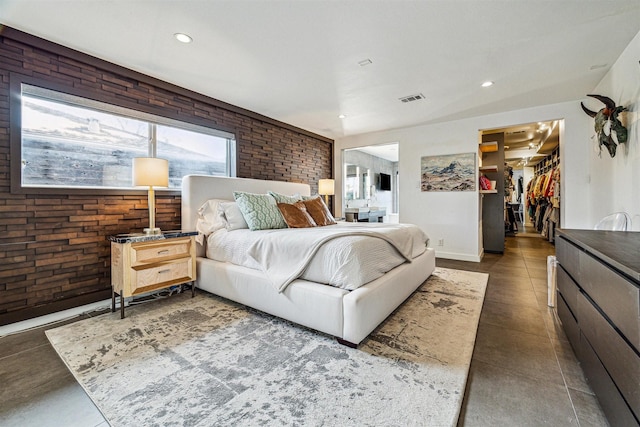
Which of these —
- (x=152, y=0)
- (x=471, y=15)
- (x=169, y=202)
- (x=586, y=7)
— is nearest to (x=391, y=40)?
(x=471, y=15)

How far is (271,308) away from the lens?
2258mm

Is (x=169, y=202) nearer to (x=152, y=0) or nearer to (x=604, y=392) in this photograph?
(x=152, y=0)

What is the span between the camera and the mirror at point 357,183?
24.0 feet

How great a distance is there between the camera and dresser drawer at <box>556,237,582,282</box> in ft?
5.31

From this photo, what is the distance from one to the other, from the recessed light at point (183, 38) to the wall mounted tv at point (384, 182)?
710 cm

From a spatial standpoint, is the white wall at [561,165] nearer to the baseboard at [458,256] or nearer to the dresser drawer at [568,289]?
the baseboard at [458,256]

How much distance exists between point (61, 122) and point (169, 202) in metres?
1.21

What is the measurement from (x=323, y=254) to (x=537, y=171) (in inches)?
451

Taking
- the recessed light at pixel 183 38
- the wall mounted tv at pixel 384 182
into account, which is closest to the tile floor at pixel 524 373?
the recessed light at pixel 183 38

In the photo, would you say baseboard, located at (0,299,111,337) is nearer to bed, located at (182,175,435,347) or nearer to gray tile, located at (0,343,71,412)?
gray tile, located at (0,343,71,412)

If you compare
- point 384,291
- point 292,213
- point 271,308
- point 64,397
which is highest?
point 292,213

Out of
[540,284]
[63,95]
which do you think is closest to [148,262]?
[63,95]

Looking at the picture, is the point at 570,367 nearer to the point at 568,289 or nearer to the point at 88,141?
the point at 568,289

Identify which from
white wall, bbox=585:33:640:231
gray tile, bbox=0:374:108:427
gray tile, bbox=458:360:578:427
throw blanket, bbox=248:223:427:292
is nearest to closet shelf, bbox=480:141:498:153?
white wall, bbox=585:33:640:231
